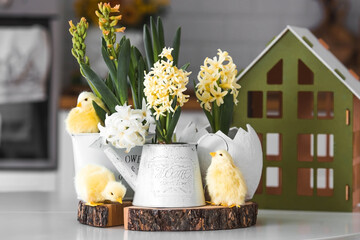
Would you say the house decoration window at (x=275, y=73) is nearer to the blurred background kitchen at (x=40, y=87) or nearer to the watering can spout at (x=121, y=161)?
the watering can spout at (x=121, y=161)

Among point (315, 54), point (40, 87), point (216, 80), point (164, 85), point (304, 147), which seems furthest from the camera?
point (40, 87)

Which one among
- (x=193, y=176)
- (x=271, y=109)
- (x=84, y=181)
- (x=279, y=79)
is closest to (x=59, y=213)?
(x=84, y=181)

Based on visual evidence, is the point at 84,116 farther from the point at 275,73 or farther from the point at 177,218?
the point at 275,73

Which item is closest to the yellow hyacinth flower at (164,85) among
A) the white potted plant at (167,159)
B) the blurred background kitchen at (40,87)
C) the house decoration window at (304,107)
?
the white potted plant at (167,159)

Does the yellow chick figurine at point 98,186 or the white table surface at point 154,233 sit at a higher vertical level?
the yellow chick figurine at point 98,186

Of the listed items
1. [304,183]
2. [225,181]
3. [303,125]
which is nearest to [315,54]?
[303,125]

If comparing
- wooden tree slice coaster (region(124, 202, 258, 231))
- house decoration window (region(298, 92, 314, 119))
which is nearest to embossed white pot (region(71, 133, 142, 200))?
wooden tree slice coaster (region(124, 202, 258, 231))

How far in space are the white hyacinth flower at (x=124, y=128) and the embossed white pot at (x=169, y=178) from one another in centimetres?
3

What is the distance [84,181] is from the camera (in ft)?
3.67

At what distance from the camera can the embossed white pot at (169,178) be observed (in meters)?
1.07

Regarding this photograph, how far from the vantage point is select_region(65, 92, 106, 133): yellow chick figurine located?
1161 millimetres

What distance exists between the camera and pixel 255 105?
4.89 feet

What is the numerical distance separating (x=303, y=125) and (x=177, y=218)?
0.45 metres

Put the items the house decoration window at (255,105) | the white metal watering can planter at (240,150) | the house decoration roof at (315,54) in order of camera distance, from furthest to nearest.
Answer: the house decoration window at (255,105) < the house decoration roof at (315,54) < the white metal watering can planter at (240,150)
